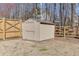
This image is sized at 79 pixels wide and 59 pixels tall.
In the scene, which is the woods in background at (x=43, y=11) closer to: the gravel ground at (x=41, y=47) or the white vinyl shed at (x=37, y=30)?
the white vinyl shed at (x=37, y=30)

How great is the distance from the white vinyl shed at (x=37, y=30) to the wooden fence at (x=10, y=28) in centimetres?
5

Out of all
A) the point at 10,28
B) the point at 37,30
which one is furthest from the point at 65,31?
the point at 10,28

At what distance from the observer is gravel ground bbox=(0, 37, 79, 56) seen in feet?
5.09

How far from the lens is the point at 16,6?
61.4 inches

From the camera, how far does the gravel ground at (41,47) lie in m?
1.55

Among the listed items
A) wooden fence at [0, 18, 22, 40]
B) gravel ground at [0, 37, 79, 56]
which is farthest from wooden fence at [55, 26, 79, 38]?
wooden fence at [0, 18, 22, 40]

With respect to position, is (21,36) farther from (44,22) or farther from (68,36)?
(68,36)

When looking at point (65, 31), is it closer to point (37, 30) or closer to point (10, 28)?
point (37, 30)

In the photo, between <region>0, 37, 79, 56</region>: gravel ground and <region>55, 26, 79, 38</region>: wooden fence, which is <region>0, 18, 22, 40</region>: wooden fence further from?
<region>55, 26, 79, 38</region>: wooden fence

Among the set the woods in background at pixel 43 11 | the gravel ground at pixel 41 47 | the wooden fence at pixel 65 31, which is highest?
the woods in background at pixel 43 11

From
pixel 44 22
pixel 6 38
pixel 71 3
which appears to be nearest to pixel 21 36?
pixel 6 38

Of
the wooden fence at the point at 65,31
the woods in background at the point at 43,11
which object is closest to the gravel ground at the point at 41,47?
the wooden fence at the point at 65,31

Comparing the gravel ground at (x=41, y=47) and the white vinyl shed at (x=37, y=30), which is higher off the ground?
the white vinyl shed at (x=37, y=30)

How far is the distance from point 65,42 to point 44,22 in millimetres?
286
